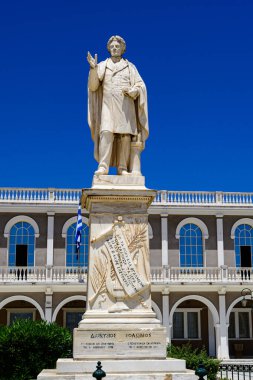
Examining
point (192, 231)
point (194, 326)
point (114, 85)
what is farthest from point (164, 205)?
point (114, 85)

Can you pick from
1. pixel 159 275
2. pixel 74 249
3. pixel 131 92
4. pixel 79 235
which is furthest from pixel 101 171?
pixel 74 249

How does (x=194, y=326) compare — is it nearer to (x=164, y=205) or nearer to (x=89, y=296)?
(x=164, y=205)

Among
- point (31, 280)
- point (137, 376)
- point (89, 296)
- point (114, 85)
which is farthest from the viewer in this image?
point (31, 280)

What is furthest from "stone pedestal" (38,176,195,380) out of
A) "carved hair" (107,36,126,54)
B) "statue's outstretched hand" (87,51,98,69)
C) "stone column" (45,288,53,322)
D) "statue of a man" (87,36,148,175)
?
"stone column" (45,288,53,322)

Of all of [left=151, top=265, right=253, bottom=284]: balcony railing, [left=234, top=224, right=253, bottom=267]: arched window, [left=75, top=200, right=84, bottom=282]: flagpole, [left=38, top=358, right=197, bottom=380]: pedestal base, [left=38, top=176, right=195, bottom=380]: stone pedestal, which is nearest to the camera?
[left=38, top=358, right=197, bottom=380]: pedestal base

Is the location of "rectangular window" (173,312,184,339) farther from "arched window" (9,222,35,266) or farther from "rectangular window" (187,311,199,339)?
"arched window" (9,222,35,266)

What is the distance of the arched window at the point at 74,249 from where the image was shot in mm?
30438

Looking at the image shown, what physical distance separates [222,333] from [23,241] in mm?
10652

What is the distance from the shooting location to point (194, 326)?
32062 millimetres

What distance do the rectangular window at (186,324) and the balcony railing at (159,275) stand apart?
272cm

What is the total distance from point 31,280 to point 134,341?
22437mm

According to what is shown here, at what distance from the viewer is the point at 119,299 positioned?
7234mm

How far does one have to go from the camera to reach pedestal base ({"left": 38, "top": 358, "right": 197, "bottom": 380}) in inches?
257

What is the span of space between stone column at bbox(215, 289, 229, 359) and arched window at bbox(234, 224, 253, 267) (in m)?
2.45
